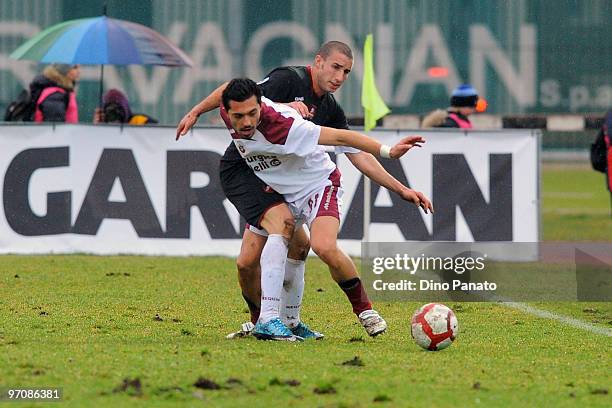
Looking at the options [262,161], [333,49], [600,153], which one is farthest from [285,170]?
[600,153]

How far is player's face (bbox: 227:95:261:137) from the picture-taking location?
750cm

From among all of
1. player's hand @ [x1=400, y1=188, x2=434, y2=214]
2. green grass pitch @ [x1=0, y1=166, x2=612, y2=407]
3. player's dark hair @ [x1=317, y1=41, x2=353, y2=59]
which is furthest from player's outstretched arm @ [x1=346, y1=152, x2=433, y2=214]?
green grass pitch @ [x1=0, y1=166, x2=612, y2=407]

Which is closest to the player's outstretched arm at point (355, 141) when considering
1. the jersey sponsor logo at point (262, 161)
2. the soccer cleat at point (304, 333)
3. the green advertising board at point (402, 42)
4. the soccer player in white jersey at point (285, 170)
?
the soccer player in white jersey at point (285, 170)

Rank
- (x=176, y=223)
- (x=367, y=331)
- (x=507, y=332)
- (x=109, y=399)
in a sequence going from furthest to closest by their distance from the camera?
(x=176, y=223)
(x=507, y=332)
(x=367, y=331)
(x=109, y=399)

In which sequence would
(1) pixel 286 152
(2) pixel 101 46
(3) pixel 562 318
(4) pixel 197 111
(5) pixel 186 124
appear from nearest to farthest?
(1) pixel 286 152 < (5) pixel 186 124 < (4) pixel 197 111 < (3) pixel 562 318 < (2) pixel 101 46

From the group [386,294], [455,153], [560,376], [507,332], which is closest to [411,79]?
[455,153]

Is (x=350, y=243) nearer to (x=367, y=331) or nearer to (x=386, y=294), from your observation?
(x=386, y=294)

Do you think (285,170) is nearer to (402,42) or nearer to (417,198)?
(417,198)

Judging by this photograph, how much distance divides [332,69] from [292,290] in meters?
1.41

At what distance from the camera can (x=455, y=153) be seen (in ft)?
47.7

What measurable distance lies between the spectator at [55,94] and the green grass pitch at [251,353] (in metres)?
3.09

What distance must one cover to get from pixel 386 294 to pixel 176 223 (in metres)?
3.33

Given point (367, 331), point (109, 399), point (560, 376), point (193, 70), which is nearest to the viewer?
point (109, 399)

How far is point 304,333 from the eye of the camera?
27.0 feet
